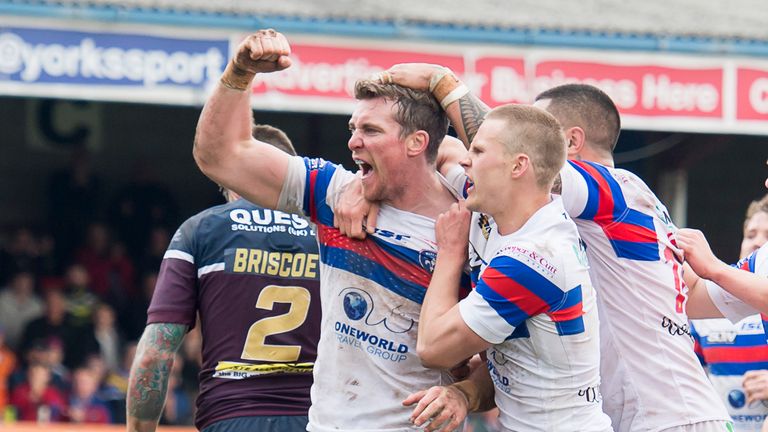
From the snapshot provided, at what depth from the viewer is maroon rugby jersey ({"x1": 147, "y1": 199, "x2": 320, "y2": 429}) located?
17.5 ft

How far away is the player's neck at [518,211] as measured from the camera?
13.7ft

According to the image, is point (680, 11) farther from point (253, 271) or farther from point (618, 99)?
point (253, 271)

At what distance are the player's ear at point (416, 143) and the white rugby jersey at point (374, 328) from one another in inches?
8.6

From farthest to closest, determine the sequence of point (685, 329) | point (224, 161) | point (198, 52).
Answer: point (198, 52) → point (685, 329) → point (224, 161)

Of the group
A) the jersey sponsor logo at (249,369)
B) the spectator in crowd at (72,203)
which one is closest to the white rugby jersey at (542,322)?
the jersey sponsor logo at (249,369)

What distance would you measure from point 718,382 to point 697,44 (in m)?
5.08

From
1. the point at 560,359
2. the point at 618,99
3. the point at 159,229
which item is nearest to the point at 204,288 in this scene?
the point at 560,359

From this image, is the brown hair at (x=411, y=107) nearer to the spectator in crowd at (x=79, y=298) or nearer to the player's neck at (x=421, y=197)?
the player's neck at (x=421, y=197)

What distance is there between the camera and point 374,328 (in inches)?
172

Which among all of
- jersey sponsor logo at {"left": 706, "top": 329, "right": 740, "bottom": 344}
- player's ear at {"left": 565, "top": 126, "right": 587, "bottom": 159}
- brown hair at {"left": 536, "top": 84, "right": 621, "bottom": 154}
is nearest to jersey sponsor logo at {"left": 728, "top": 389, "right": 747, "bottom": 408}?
A: jersey sponsor logo at {"left": 706, "top": 329, "right": 740, "bottom": 344}

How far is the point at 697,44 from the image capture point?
11.3 metres

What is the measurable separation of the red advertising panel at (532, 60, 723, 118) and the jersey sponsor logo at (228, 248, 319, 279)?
5.96 meters

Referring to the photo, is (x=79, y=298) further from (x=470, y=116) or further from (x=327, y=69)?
(x=470, y=116)

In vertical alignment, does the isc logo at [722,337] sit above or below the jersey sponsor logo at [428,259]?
below
